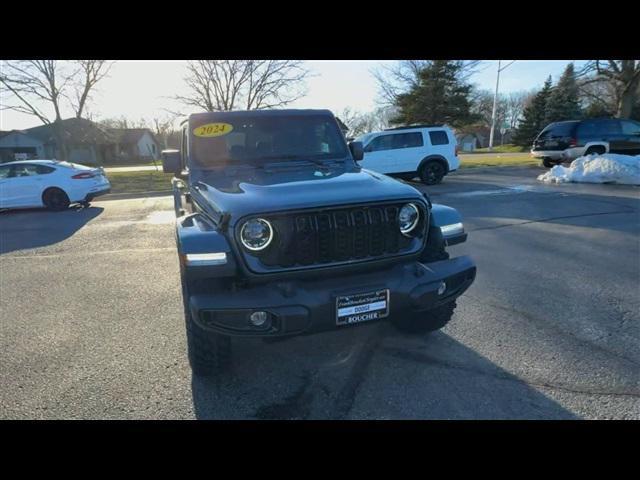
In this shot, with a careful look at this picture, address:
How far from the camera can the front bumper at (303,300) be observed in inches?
90.0

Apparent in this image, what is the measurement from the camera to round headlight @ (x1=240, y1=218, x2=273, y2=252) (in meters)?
2.44

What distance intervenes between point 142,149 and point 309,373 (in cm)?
6931

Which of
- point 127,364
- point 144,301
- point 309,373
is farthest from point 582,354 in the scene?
point 144,301

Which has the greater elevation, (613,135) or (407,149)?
A: (613,135)

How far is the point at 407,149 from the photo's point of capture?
43.4ft

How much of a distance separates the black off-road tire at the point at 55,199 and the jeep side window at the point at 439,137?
464 inches

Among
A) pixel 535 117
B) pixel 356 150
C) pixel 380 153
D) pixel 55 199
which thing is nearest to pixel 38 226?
pixel 55 199

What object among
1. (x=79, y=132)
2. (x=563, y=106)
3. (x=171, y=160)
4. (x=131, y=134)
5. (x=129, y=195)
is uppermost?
(x=131, y=134)

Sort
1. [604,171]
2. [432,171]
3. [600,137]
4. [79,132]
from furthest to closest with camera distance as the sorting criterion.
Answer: [79,132] < [600,137] < [432,171] < [604,171]

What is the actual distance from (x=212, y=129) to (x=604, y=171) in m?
13.4

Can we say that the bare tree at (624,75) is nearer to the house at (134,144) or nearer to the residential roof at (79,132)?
the residential roof at (79,132)

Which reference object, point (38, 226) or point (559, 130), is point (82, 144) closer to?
point (38, 226)

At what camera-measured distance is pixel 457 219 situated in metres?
3.07

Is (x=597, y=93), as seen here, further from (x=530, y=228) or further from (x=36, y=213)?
(x=36, y=213)
